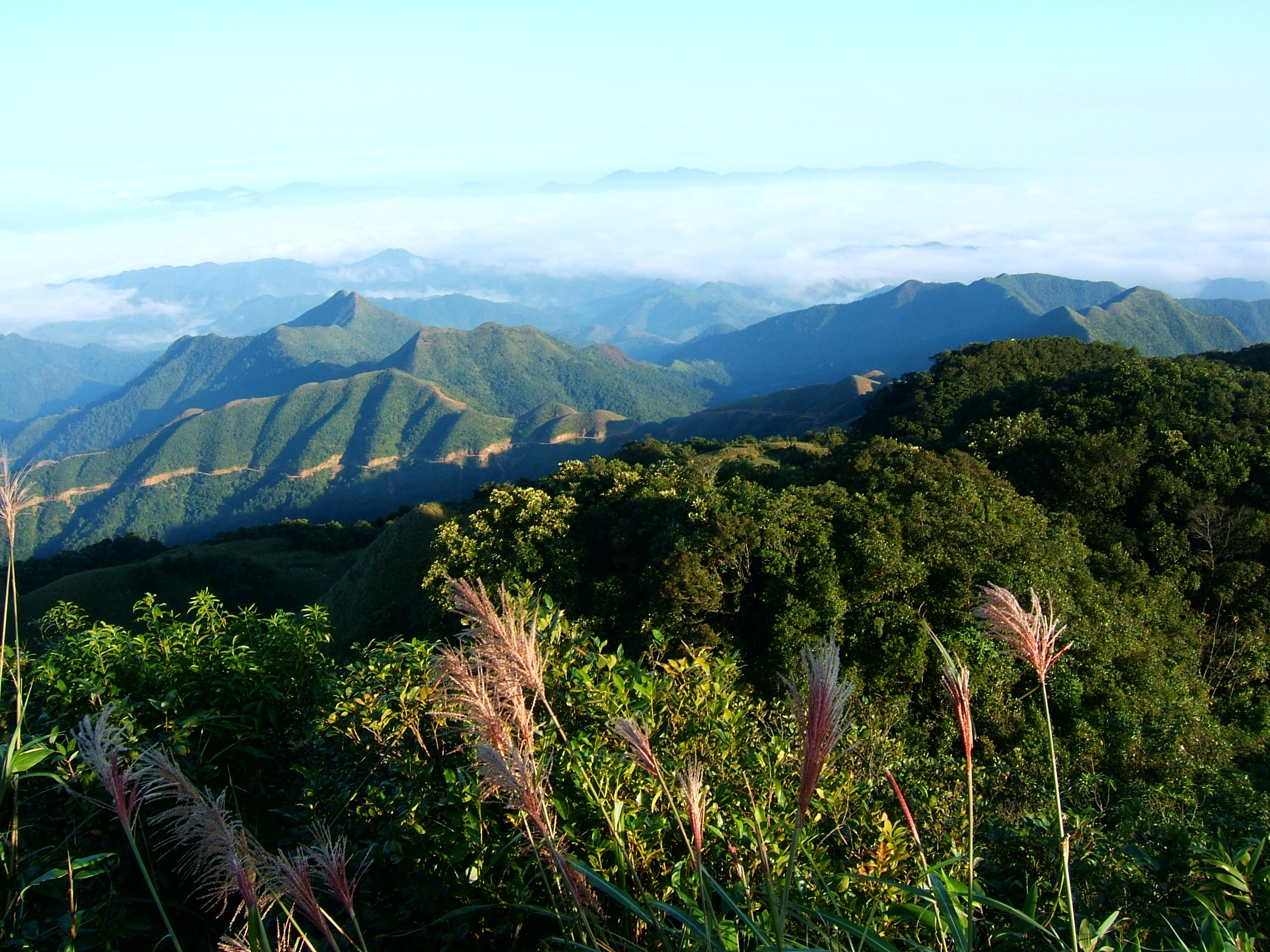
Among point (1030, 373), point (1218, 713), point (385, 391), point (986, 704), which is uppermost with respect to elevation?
point (1030, 373)

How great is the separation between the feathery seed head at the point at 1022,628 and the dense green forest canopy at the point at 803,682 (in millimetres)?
719

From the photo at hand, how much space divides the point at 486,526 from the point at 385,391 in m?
169

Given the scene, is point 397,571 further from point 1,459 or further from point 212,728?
point 1,459

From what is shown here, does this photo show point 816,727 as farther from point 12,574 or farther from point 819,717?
point 12,574

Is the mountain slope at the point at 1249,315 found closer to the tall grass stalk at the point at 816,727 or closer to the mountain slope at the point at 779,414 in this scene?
the mountain slope at the point at 779,414

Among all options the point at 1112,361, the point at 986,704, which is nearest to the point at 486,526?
the point at 986,704

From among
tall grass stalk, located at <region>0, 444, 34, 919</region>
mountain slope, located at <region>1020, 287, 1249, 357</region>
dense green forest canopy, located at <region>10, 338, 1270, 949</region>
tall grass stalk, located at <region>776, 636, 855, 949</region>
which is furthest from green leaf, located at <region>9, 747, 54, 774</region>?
mountain slope, located at <region>1020, 287, 1249, 357</region>

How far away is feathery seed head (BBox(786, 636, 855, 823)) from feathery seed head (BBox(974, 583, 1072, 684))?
2.54 feet

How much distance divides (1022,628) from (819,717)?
1.05 m

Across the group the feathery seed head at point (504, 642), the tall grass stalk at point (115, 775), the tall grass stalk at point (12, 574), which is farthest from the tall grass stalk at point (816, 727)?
the tall grass stalk at point (12, 574)

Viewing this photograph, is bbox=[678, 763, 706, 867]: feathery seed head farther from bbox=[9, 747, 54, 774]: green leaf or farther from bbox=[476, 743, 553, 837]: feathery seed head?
bbox=[9, 747, 54, 774]: green leaf

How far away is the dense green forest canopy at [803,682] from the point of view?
4352 millimetres

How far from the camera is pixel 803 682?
721 cm

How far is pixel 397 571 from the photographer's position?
34875mm
